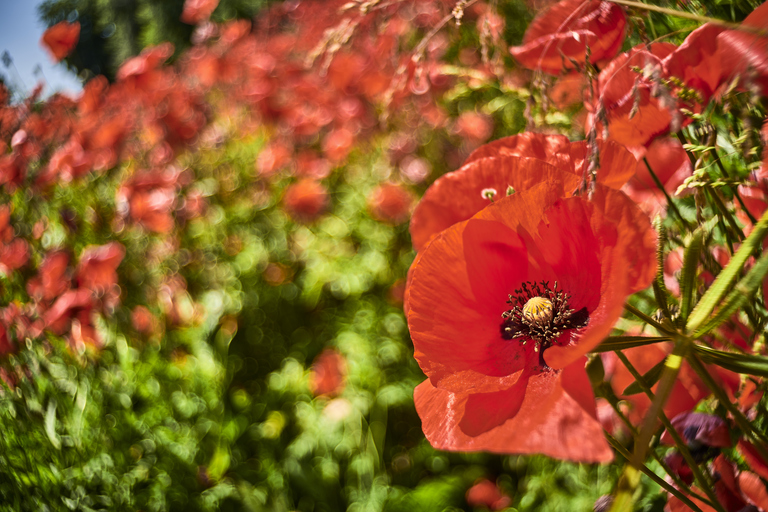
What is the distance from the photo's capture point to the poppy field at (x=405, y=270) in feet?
1.13

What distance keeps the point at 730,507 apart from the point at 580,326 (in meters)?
0.18

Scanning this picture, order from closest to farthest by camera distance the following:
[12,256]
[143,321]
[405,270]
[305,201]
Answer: [12,256] → [143,321] → [405,270] → [305,201]

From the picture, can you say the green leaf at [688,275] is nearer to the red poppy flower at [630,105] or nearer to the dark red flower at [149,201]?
the red poppy flower at [630,105]

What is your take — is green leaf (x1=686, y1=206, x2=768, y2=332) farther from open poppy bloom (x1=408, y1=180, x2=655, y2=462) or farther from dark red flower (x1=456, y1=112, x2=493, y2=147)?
dark red flower (x1=456, y1=112, x2=493, y2=147)

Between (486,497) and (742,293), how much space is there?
1336mm

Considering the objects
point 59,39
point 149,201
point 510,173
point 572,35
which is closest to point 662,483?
point 510,173

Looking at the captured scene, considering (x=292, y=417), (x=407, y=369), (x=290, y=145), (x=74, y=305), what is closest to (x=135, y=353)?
(x=74, y=305)

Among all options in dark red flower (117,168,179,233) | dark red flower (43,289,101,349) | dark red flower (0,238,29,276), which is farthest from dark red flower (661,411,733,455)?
dark red flower (117,168,179,233)

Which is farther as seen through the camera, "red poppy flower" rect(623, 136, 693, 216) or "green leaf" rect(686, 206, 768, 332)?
"red poppy flower" rect(623, 136, 693, 216)

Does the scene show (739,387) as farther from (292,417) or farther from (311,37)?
(311,37)

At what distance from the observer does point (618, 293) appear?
0.94 ft

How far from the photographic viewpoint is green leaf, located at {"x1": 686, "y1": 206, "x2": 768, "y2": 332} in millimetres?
275

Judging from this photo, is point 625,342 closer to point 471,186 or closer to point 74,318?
Answer: point 471,186

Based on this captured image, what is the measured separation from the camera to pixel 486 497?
1.39 meters
